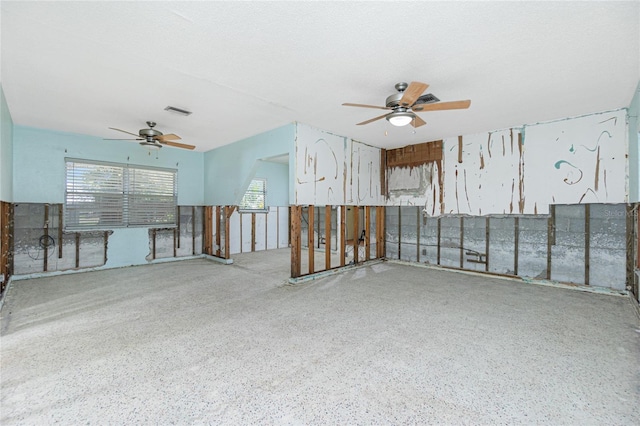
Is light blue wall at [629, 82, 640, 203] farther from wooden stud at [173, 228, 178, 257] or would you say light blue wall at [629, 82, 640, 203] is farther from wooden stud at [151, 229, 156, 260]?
wooden stud at [151, 229, 156, 260]

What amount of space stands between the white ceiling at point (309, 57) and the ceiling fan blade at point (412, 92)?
269 millimetres

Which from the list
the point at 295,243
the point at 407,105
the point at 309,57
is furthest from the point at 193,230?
the point at 407,105

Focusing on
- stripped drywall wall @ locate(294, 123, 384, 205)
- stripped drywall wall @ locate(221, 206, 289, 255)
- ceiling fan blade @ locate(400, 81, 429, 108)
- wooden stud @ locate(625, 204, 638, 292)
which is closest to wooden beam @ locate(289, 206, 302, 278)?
stripped drywall wall @ locate(294, 123, 384, 205)

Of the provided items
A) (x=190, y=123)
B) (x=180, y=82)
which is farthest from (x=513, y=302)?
(x=190, y=123)

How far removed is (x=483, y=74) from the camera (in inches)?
116

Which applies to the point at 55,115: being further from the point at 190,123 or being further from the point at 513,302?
the point at 513,302

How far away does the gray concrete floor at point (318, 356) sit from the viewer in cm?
172

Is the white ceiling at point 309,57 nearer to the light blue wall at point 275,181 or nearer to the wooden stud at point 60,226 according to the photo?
the wooden stud at point 60,226

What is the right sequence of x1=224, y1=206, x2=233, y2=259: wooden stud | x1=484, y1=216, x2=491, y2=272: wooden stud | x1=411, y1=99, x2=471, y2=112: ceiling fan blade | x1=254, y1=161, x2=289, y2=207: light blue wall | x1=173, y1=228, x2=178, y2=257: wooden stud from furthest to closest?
x1=254, y1=161, x2=289, y2=207: light blue wall < x1=173, y1=228, x2=178, y2=257: wooden stud < x1=224, y1=206, x2=233, y2=259: wooden stud < x1=484, y1=216, x2=491, y2=272: wooden stud < x1=411, y1=99, x2=471, y2=112: ceiling fan blade

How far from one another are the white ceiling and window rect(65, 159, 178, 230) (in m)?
1.35

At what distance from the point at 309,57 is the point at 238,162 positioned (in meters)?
3.76

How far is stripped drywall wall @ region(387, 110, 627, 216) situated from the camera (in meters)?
4.08

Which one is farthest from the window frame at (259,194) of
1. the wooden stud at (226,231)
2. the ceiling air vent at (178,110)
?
the ceiling air vent at (178,110)

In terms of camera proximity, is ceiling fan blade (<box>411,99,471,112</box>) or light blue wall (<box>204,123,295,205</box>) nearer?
ceiling fan blade (<box>411,99,471,112</box>)
